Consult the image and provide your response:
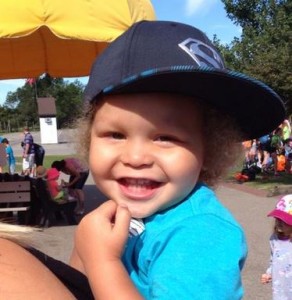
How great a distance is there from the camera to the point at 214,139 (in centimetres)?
163

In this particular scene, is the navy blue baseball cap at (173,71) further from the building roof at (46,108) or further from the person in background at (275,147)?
the building roof at (46,108)

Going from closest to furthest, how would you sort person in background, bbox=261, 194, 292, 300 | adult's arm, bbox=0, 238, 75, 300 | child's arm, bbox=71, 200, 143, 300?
adult's arm, bbox=0, 238, 75, 300 → child's arm, bbox=71, 200, 143, 300 → person in background, bbox=261, 194, 292, 300

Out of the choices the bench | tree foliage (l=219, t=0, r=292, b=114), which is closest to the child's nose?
the bench

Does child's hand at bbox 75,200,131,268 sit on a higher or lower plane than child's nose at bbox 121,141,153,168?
lower

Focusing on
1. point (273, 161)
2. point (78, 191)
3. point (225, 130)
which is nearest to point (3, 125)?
Result: point (273, 161)

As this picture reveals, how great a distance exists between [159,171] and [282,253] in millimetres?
3499

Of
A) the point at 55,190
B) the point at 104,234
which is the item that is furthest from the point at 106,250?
the point at 55,190

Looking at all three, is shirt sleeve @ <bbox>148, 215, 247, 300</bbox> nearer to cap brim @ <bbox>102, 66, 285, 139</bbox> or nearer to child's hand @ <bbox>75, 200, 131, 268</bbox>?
child's hand @ <bbox>75, 200, 131, 268</bbox>

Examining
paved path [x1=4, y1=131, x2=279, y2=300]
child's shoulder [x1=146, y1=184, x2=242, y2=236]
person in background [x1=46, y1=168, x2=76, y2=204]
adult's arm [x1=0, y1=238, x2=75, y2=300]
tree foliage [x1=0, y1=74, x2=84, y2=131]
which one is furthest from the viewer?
tree foliage [x1=0, y1=74, x2=84, y2=131]

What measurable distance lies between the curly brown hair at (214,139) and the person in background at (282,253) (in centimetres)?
296

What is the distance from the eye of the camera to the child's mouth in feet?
4.77

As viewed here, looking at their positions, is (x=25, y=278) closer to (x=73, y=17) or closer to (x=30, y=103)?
(x=73, y=17)

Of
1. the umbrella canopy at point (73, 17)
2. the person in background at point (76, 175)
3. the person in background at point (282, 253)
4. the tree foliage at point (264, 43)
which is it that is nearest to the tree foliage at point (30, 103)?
the tree foliage at point (264, 43)

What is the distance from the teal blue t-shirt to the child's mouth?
7 centimetres
